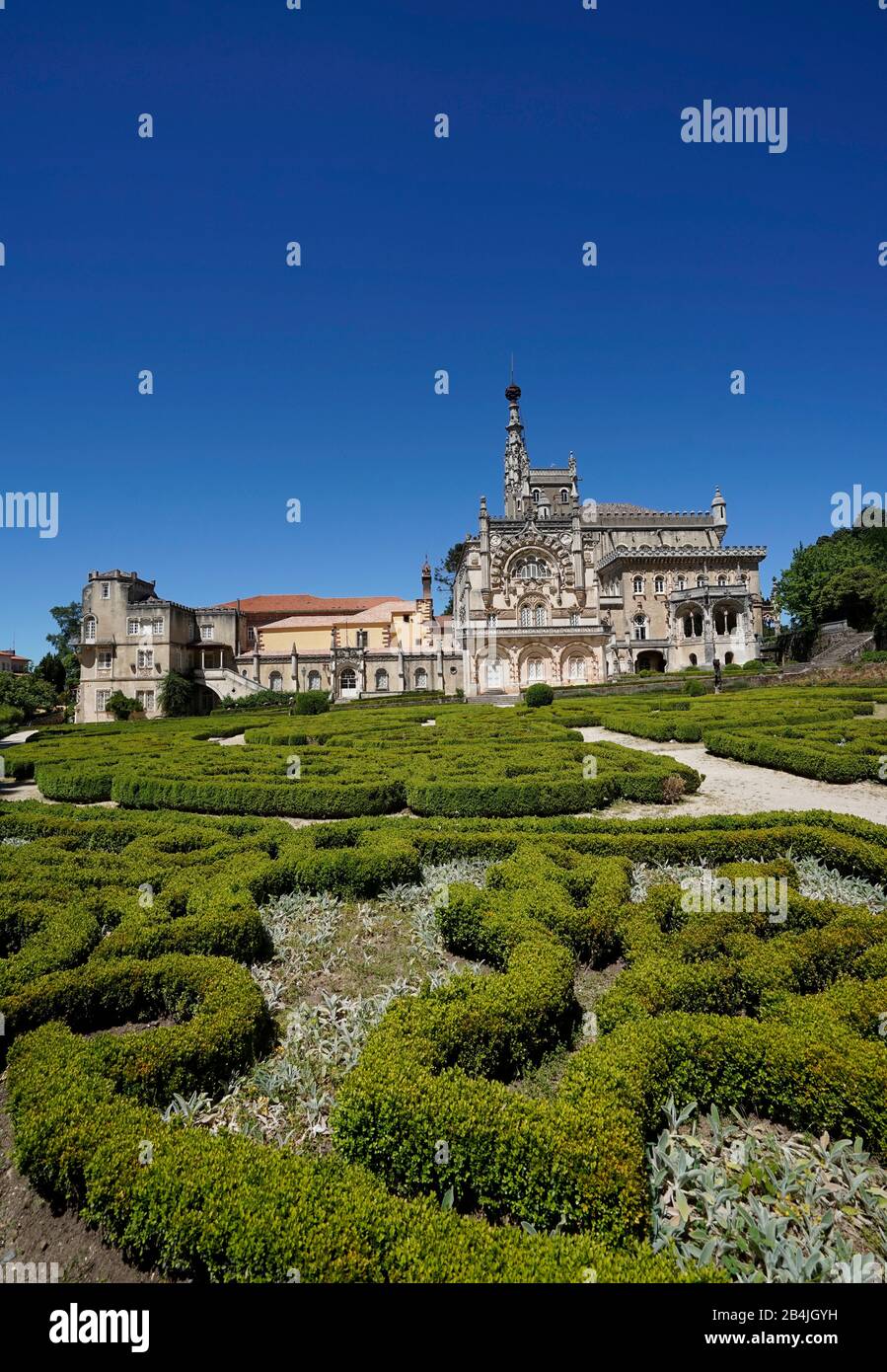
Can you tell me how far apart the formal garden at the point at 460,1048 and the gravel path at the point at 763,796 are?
6.62 ft

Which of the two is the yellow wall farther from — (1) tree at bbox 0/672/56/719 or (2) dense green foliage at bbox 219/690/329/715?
(1) tree at bbox 0/672/56/719

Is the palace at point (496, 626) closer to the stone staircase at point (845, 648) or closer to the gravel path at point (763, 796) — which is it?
the stone staircase at point (845, 648)

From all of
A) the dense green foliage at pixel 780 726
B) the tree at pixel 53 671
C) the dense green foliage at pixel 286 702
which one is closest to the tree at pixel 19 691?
the dense green foliage at pixel 286 702

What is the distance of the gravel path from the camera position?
33.0ft

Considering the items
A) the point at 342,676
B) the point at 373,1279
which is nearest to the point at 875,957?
the point at 373,1279

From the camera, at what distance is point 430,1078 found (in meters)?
3.40

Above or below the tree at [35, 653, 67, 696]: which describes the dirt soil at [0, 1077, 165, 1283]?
below

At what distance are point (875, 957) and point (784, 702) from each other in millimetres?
18261

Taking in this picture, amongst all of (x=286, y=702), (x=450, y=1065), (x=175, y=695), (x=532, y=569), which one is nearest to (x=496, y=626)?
(x=532, y=569)

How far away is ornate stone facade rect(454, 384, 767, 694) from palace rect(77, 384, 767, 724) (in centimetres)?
11

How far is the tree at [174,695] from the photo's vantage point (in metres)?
49.3

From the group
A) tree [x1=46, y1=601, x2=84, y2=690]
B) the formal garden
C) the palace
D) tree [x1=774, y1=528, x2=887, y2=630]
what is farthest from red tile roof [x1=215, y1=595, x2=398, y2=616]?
the formal garden
